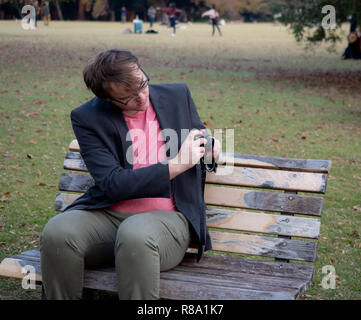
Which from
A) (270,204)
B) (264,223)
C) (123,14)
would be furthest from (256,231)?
(123,14)

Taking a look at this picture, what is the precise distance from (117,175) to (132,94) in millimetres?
436

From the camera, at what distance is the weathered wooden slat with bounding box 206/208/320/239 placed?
322 cm

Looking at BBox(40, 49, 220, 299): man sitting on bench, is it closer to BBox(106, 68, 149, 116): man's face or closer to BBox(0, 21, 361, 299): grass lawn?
BBox(106, 68, 149, 116): man's face

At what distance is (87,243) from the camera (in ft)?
9.37

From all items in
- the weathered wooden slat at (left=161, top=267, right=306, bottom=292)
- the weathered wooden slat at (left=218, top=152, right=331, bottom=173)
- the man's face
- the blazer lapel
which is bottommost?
the weathered wooden slat at (left=161, top=267, right=306, bottom=292)

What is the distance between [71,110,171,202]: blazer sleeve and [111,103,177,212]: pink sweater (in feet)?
0.41

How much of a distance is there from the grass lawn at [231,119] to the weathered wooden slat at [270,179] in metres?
1.05

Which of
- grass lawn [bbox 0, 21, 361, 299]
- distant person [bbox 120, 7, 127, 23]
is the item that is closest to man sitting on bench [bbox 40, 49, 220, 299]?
grass lawn [bbox 0, 21, 361, 299]

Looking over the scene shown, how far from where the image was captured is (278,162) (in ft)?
10.9

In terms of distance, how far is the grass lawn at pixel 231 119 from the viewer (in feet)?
16.1

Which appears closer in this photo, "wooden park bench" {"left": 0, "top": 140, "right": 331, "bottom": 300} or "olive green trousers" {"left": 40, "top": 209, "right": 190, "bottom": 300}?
"olive green trousers" {"left": 40, "top": 209, "right": 190, "bottom": 300}

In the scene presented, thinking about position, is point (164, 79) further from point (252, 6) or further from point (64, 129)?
point (252, 6)
